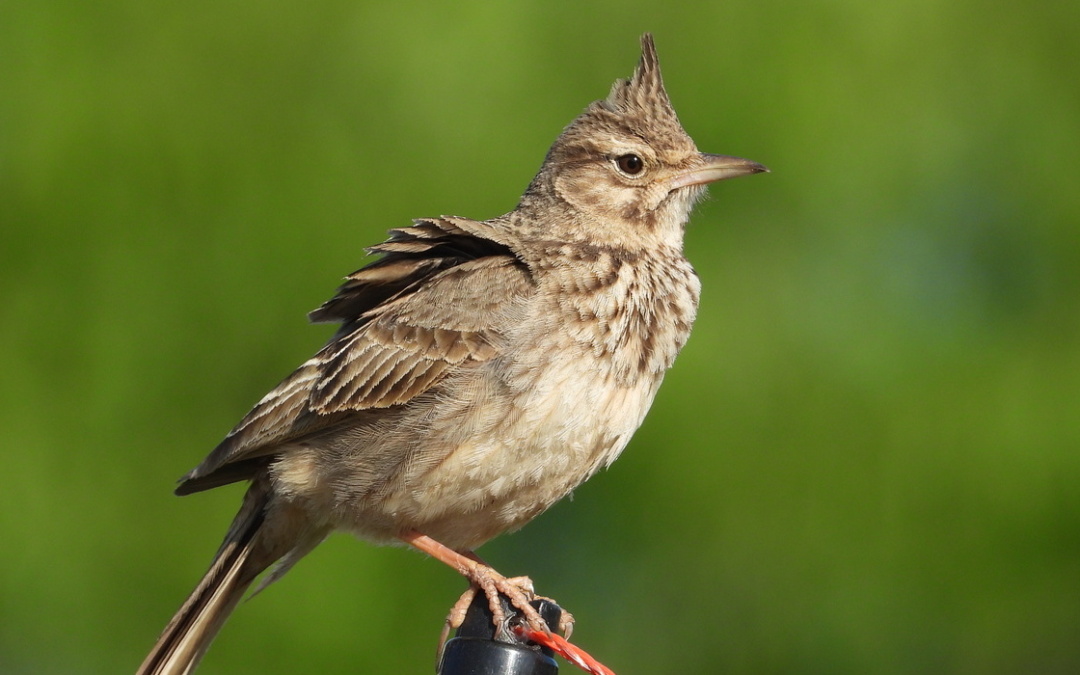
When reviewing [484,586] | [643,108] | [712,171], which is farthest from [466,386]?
[643,108]

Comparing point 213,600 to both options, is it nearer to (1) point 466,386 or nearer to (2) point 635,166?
(1) point 466,386

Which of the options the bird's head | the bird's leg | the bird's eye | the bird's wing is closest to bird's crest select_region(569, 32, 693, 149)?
the bird's head

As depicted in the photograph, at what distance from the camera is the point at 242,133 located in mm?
8297

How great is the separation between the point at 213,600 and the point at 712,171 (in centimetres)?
272

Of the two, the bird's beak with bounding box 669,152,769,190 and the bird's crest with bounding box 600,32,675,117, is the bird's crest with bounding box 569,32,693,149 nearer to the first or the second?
the bird's crest with bounding box 600,32,675,117

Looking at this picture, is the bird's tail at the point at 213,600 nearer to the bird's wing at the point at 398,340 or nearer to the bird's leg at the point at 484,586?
the bird's wing at the point at 398,340

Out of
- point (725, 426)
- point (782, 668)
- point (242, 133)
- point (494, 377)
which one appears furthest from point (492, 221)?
point (782, 668)

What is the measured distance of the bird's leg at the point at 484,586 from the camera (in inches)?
171

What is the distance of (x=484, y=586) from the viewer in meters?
4.90

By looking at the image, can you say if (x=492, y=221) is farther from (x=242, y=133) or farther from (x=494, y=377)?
(x=242, y=133)

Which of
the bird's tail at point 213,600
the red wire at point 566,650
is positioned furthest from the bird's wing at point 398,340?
the red wire at point 566,650

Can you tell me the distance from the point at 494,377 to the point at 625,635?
3555 mm

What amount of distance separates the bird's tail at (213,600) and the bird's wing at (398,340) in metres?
0.21

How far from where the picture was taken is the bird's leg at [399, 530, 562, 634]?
14.2 feet
